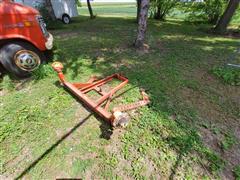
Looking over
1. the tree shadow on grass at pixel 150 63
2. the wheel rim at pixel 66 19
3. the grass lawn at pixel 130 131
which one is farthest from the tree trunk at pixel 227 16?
the wheel rim at pixel 66 19

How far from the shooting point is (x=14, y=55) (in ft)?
10.5

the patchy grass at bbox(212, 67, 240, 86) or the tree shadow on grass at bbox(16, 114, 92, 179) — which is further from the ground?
the tree shadow on grass at bbox(16, 114, 92, 179)

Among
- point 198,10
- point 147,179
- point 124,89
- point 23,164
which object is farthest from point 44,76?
point 198,10

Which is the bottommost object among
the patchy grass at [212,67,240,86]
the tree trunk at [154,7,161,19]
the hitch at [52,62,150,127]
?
the tree trunk at [154,7,161,19]

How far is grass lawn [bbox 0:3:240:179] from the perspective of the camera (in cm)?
191

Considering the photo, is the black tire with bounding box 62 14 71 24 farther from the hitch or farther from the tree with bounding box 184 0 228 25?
the hitch

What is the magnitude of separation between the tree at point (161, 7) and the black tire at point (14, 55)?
42.0 feet

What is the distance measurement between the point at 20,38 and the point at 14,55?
356mm

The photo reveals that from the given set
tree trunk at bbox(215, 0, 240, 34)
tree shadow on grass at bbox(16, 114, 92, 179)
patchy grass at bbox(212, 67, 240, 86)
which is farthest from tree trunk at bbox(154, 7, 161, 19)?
tree shadow on grass at bbox(16, 114, 92, 179)

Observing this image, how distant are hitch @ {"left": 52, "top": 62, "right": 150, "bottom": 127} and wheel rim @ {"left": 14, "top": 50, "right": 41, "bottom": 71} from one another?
758 mm

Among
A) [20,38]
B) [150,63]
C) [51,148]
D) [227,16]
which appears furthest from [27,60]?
[227,16]

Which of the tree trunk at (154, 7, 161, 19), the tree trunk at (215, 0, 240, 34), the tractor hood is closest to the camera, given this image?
the tractor hood

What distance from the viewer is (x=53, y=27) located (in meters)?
8.73

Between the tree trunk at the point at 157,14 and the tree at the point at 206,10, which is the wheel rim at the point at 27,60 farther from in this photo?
the tree trunk at the point at 157,14
